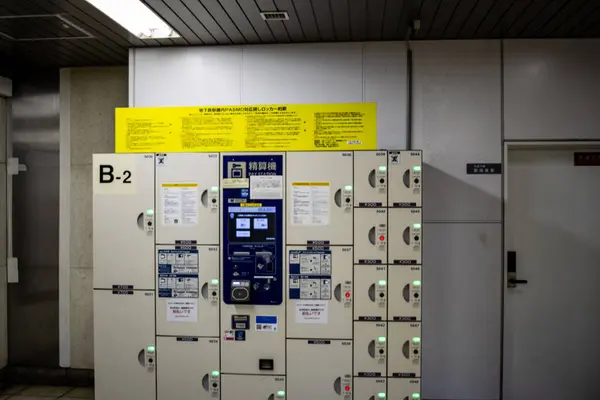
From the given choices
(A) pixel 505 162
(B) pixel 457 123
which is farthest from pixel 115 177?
(A) pixel 505 162

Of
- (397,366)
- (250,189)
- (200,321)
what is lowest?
(397,366)

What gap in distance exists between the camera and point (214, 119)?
361 cm

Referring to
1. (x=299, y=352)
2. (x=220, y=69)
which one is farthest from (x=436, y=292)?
(x=220, y=69)

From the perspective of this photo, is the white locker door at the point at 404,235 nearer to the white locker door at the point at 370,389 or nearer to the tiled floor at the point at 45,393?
the white locker door at the point at 370,389

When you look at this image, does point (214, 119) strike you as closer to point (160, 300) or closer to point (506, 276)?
point (160, 300)

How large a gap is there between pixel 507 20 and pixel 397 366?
2937 millimetres

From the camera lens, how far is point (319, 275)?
3406mm

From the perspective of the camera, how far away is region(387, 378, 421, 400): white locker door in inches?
130

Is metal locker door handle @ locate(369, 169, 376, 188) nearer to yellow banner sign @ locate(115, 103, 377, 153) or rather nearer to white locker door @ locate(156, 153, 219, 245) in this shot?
yellow banner sign @ locate(115, 103, 377, 153)

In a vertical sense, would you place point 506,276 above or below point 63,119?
below

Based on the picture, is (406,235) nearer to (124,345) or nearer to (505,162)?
(505,162)

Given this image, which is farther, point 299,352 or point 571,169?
point 571,169

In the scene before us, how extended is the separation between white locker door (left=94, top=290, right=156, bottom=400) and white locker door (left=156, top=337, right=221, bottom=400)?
0.08 meters

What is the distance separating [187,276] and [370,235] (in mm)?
1498
